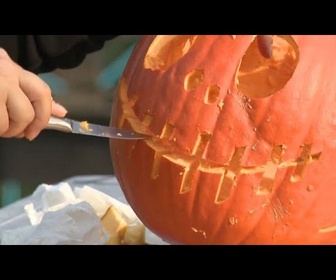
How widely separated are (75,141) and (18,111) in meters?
2.47

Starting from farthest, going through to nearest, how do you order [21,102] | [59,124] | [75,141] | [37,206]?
[75,141], [37,206], [59,124], [21,102]

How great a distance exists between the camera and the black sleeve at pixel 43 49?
151cm

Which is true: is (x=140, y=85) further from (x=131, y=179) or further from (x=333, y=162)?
(x=333, y=162)

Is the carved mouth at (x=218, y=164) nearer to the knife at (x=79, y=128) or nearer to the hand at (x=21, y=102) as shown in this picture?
the knife at (x=79, y=128)

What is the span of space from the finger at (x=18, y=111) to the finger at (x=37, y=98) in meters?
0.01

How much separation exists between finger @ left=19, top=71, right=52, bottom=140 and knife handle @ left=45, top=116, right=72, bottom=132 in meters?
0.04

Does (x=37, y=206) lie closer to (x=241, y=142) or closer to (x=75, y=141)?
(x=241, y=142)

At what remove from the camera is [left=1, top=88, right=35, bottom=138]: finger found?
0.73m

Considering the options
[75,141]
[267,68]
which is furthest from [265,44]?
[75,141]

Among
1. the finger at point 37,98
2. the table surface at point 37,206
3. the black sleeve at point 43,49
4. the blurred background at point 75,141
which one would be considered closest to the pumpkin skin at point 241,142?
the table surface at point 37,206

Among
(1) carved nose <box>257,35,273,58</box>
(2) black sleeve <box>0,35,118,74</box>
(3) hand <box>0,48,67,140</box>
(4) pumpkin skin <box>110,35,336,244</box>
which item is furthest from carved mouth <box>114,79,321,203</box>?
(2) black sleeve <box>0,35,118,74</box>

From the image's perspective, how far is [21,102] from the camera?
728 millimetres

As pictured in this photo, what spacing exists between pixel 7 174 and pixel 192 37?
1.95 meters

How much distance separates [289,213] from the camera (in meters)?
1.00
